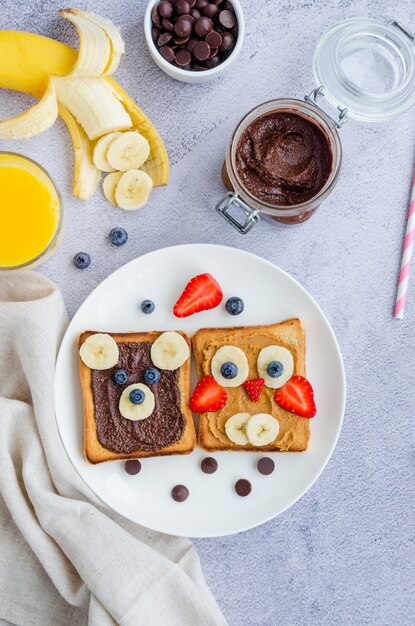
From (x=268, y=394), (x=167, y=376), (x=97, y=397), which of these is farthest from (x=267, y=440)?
(x=97, y=397)

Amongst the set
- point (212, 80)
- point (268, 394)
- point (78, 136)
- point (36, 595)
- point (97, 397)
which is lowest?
point (36, 595)

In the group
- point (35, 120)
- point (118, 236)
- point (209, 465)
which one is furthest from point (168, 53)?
point (209, 465)

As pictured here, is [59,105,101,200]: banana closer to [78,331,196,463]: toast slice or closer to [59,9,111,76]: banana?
[59,9,111,76]: banana

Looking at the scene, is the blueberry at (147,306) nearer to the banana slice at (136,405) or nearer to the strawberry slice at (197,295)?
the strawberry slice at (197,295)

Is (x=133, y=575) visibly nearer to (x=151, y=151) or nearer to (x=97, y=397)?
(x=97, y=397)

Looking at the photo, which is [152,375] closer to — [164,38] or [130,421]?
[130,421]

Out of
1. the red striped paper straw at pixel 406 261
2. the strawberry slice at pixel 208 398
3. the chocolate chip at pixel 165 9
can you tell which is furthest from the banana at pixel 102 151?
the red striped paper straw at pixel 406 261
